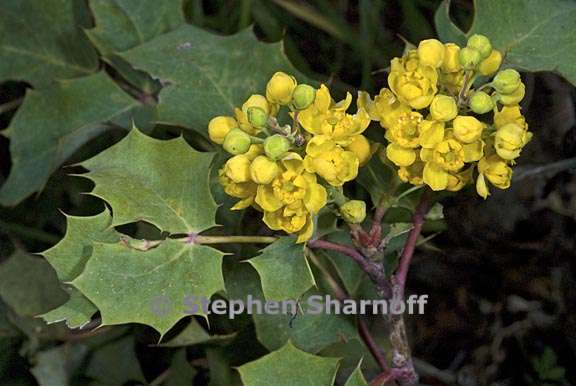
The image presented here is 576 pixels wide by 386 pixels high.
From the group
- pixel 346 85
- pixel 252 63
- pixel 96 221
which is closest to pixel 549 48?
pixel 252 63

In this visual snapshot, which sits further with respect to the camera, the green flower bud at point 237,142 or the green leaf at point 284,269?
the green leaf at point 284,269

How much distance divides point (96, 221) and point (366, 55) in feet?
3.48

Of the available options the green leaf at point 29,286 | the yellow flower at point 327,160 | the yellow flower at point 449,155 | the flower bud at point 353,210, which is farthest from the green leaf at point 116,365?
the yellow flower at point 449,155

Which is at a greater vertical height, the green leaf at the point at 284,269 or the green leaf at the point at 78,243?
the green leaf at the point at 284,269

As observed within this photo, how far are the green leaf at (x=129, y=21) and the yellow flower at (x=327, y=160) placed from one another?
0.95 metres

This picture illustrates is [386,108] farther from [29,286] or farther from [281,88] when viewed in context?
[29,286]

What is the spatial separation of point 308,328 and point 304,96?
28.5 inches

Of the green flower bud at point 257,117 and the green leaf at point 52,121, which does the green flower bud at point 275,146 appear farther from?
the green leaf at point 52,121

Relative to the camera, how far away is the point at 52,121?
2.35 metres

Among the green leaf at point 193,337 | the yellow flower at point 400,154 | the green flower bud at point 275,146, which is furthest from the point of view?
the green leaf at point 193,337

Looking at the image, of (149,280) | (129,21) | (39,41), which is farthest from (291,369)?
(39,41)

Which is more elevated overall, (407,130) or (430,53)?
(430,53)

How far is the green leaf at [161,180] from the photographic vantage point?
172 cm

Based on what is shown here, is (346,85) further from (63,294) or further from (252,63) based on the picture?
(63,294)
